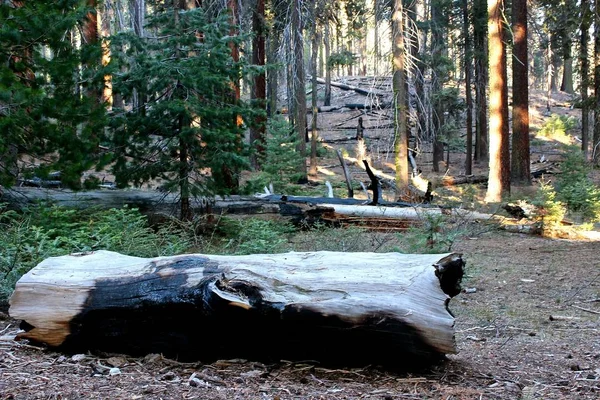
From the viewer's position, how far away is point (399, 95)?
52.7 feet

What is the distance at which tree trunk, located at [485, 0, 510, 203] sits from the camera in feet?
52.1

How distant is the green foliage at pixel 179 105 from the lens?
9.59 meters

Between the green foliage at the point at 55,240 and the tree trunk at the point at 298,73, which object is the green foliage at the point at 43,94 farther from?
the tree trunk at the point at 298,73

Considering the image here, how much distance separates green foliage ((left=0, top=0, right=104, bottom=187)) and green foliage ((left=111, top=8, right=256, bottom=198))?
1446 millimetres

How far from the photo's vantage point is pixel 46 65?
301 inches

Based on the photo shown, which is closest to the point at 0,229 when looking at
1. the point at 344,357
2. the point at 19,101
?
the point at 19,101

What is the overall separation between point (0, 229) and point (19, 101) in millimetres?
1656

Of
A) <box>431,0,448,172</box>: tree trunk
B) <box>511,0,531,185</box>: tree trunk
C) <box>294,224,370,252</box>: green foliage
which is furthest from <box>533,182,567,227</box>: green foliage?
<box>431,0,448,172</box>: tree trunk

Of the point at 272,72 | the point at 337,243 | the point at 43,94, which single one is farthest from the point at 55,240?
the point at 272,72

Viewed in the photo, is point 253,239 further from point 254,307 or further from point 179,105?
point 254,307

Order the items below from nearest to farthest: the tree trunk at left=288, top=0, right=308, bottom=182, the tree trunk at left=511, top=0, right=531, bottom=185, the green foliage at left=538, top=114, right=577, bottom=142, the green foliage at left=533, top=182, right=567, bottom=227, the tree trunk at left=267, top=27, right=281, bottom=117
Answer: the green foliage at left=533, top=182, right=567, bottom=227, the tree trunk at left=288, top=0, right=308, bottom=182, the tree trunk at left=511, top=0, right=531, bottom=185, the tree trunk at left=267, top=27, right=281, bottom=117, the green foliage at left=538, top=114, right=577, bottom=142

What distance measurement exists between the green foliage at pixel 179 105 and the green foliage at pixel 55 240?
138 cm

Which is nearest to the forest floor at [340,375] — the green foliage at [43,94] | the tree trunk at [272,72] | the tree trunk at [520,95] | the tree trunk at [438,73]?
the green foliage at [43,94]

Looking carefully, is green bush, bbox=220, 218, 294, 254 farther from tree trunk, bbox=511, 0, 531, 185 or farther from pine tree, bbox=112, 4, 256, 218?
tree trunk, bbox=511, 0, 531, 185
